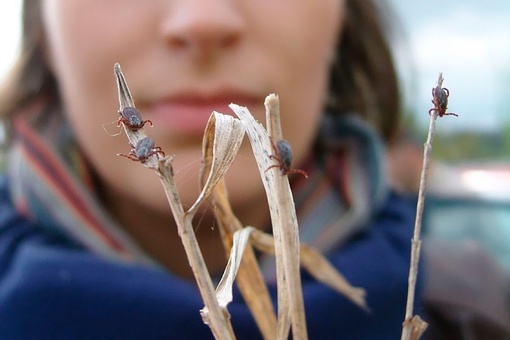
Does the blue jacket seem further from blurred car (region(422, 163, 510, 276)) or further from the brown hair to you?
blurred car (region(422, 163, 510, 276))

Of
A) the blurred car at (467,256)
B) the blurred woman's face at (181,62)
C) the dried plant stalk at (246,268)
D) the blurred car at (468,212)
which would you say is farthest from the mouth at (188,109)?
the blurred car at (468,212)

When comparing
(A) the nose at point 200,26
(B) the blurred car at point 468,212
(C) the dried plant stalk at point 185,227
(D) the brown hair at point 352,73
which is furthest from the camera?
(B) the blurred car at point 468,212

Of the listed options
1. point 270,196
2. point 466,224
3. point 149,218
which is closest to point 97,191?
point 149,218

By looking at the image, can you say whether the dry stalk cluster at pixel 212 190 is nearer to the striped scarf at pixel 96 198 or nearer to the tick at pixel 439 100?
the tick at pixel 439 100

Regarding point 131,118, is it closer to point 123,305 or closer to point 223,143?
point 223,143

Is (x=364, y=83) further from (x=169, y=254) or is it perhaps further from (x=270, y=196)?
(x=270, y=196)

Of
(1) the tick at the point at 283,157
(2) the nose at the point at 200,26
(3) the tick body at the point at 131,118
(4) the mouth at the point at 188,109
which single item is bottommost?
(1) the tick at the point at 283,157

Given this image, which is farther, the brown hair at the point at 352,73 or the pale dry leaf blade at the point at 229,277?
the brown hair at the point at 352,73
